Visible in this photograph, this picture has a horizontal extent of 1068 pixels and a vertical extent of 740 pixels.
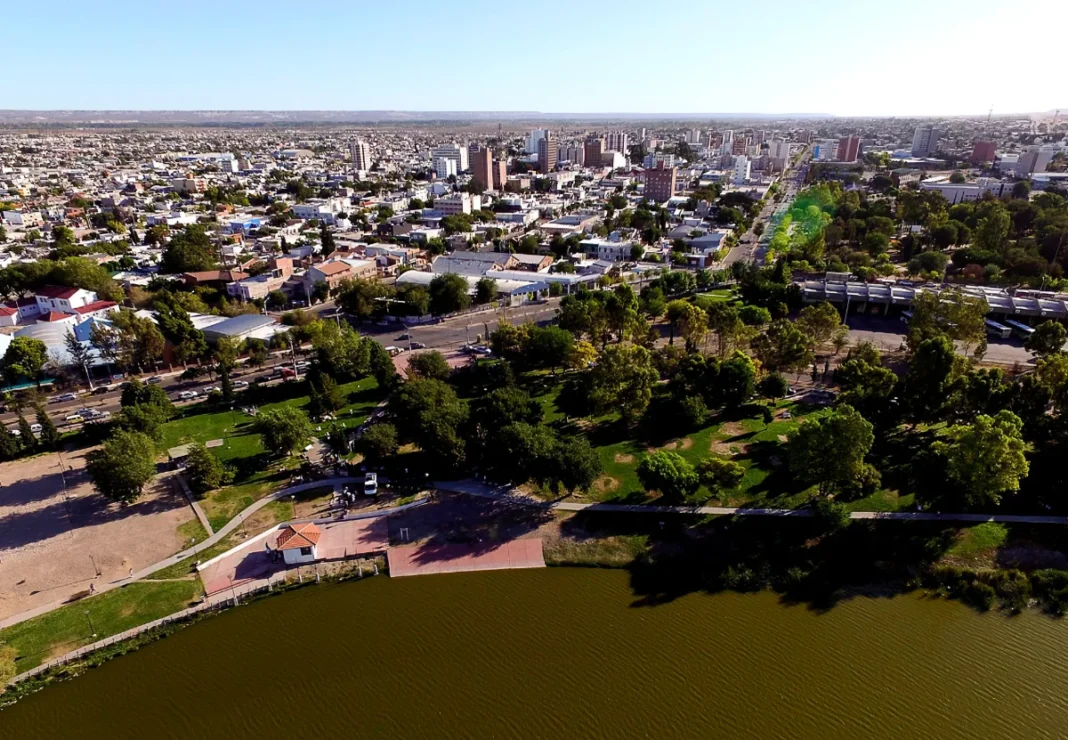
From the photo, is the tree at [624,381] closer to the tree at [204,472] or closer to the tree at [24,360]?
the tree at [204,472]

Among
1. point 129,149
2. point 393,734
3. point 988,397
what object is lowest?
point 393,734

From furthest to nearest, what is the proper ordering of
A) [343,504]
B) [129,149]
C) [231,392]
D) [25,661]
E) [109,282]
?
[129,149] → [109,282] → [231,392] → [343,504] → [25,661]

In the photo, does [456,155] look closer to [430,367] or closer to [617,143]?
[617,143]

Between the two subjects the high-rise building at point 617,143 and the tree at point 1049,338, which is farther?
the high-rise building at point 617,143

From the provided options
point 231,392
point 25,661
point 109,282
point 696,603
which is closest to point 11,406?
point 231,392

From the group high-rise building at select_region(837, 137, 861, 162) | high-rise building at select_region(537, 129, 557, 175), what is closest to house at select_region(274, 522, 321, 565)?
high-rise building at select_region(537, 129, 557, 175)

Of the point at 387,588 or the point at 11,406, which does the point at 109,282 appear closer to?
the point at 11,406

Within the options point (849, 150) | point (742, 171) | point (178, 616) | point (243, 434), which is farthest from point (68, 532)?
point (849, 150)

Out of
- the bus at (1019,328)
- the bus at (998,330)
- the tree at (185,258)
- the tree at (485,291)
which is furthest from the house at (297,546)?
the bus at (1019,328)
